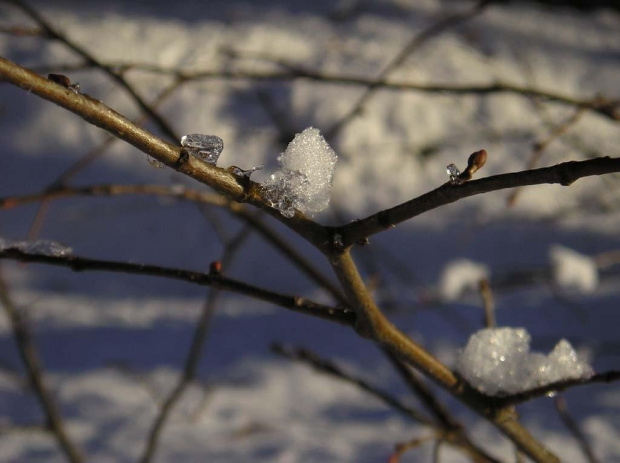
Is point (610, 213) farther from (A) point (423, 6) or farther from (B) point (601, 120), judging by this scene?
(A) point (423, 6)

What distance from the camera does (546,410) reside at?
6.82ft

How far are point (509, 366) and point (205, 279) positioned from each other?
37 centimetres

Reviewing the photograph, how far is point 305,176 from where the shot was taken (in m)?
0.47

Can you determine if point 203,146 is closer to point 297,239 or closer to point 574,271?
point 297,239

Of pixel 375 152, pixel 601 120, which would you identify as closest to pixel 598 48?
pixel 601 120

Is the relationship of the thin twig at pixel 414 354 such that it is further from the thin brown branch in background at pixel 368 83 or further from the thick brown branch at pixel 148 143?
the thin brown branch in background at pixel 368 83

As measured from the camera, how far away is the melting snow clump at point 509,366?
0.60 meters

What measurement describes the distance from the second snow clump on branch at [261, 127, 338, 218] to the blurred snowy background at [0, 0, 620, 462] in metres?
1.45

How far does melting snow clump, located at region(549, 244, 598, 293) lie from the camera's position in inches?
91.7

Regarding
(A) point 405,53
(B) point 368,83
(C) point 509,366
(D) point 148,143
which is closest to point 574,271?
(A) point 405,53

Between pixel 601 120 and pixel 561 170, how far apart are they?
3.08 m

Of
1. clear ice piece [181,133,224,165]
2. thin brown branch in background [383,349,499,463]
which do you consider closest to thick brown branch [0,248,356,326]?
clear ice piece [181,133,224,165]

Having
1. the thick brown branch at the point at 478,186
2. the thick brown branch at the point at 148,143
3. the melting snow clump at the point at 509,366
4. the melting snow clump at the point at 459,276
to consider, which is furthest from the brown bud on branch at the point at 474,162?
the melting snow clump at the point at 459,276

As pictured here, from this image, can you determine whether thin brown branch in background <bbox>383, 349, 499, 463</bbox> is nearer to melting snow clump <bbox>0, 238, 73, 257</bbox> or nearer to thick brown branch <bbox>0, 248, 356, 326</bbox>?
thick brown branch <bbox>0, 248, 356, 326</bbox>
